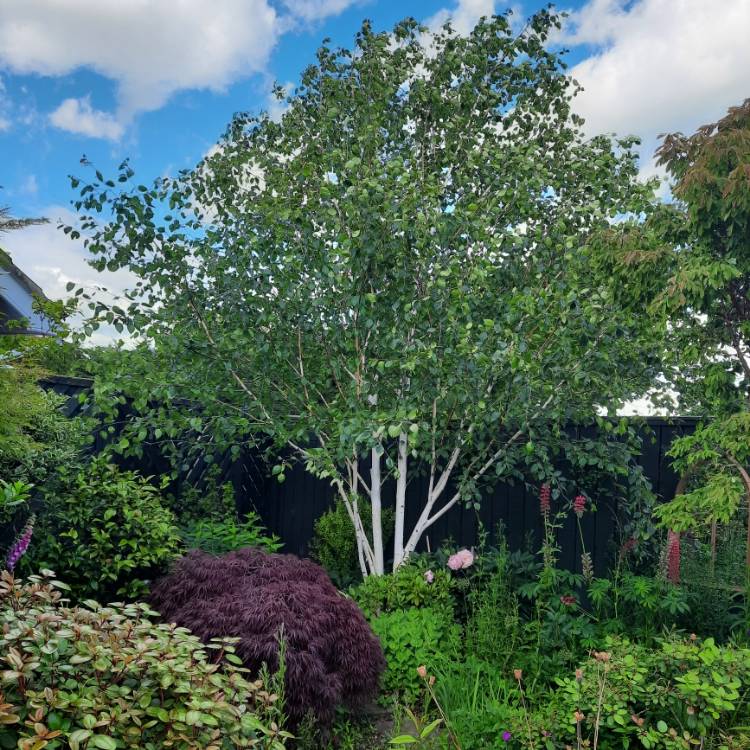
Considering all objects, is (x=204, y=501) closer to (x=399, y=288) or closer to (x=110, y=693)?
(x=399, y=288)

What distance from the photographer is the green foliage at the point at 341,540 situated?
6945 mm

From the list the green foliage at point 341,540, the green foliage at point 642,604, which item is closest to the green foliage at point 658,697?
the green foliage at point 642,604

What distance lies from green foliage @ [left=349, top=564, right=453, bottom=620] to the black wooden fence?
0.79 metres

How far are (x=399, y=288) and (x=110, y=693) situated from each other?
361 cm

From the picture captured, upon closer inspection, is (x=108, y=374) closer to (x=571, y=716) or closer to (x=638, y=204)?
(x=571, y=716)

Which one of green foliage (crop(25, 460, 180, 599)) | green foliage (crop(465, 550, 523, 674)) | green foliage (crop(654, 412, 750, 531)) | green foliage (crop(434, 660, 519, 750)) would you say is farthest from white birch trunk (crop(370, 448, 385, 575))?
green foliage (crop(654, 412, 750, 531))

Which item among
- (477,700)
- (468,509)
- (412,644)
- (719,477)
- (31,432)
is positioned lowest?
(477,700)

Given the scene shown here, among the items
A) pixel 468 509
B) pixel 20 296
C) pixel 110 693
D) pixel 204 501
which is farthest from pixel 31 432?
pixel 20 296

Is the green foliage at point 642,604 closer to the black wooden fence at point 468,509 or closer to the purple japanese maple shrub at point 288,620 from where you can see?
the black wooden fence at point 468,509

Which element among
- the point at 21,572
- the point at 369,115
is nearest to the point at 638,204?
the point at 369,115

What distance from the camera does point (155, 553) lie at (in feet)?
14.0

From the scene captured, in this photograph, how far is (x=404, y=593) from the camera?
5.11m

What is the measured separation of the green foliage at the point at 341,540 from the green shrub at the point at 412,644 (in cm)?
203

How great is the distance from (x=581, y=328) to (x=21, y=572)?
3937 mm
